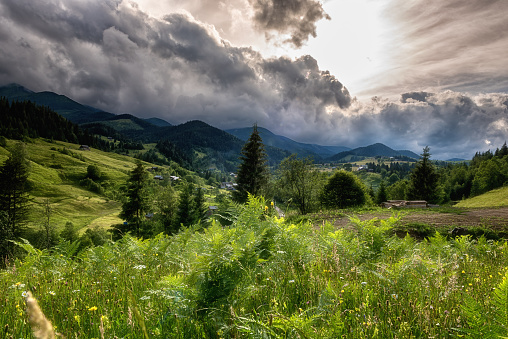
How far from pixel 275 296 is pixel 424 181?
7066cm

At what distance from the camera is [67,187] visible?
403 ft

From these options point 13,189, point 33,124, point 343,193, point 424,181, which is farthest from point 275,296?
point 33,124

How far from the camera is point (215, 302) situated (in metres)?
2.88

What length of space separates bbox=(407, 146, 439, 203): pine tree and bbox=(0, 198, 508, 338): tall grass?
6610cm

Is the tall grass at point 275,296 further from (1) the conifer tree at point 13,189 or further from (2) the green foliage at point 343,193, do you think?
(1) the conifer tree at point 13,189

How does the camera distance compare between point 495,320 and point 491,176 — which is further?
point 491,176

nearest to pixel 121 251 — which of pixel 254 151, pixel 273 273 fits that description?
pixel 273 273

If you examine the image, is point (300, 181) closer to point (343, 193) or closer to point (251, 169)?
point (343, 193)

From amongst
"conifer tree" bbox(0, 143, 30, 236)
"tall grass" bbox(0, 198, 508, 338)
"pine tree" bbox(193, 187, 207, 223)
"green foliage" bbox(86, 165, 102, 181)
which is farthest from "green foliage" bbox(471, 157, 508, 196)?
"green foliage" bbox(86, 165, 102, 181)

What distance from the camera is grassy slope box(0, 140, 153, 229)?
98250 millimetres

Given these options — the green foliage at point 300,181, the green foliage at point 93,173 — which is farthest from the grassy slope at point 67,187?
the green foliage at point 300,181

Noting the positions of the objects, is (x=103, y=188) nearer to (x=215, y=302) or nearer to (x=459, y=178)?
(x=215, y=302)

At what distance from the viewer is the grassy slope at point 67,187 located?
322 ft

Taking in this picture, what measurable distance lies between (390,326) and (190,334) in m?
2.06
